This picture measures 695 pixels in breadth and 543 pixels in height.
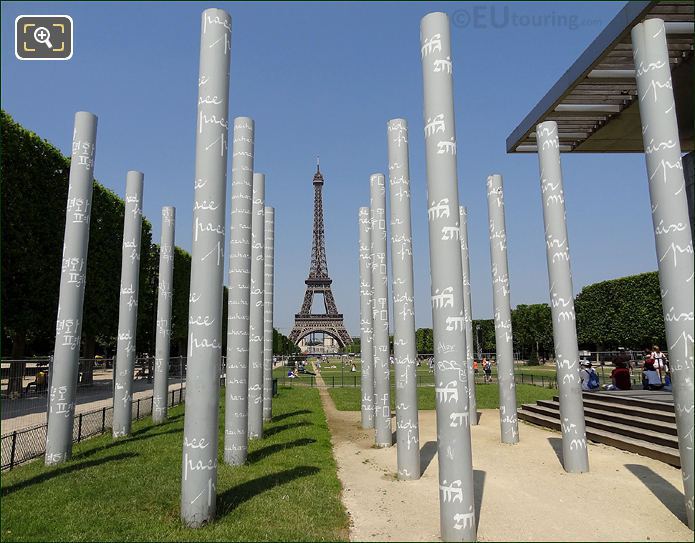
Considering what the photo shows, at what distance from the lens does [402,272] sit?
11336 mm

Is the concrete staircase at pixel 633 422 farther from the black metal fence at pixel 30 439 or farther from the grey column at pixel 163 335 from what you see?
the black metal fence at pixel 30 439

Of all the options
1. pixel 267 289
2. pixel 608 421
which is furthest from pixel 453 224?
pixel 267 289

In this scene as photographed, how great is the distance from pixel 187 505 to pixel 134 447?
7.03 metres

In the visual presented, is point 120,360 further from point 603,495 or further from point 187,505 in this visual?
point 603,495

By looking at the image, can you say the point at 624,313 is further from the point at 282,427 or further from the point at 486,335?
the point at 282,427

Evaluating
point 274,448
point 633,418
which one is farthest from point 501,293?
point 274,448

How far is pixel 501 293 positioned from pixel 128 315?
11.5 metres

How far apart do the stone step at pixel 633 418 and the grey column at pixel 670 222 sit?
607 cm

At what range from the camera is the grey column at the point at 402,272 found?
10.9m

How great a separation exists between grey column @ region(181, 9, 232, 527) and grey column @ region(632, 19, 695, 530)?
6618mm

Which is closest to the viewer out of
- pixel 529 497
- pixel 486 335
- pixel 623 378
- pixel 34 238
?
pixel 529 497

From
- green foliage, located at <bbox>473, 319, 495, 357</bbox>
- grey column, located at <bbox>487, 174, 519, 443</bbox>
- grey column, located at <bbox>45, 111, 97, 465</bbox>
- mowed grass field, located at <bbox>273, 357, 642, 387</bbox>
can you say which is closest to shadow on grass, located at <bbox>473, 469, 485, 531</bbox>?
grey column, located at <bbox>487, 174, 519, 443</bbox>

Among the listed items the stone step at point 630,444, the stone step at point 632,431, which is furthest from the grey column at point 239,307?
the stone step at point 632,431

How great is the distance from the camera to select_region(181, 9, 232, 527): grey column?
7391mm
